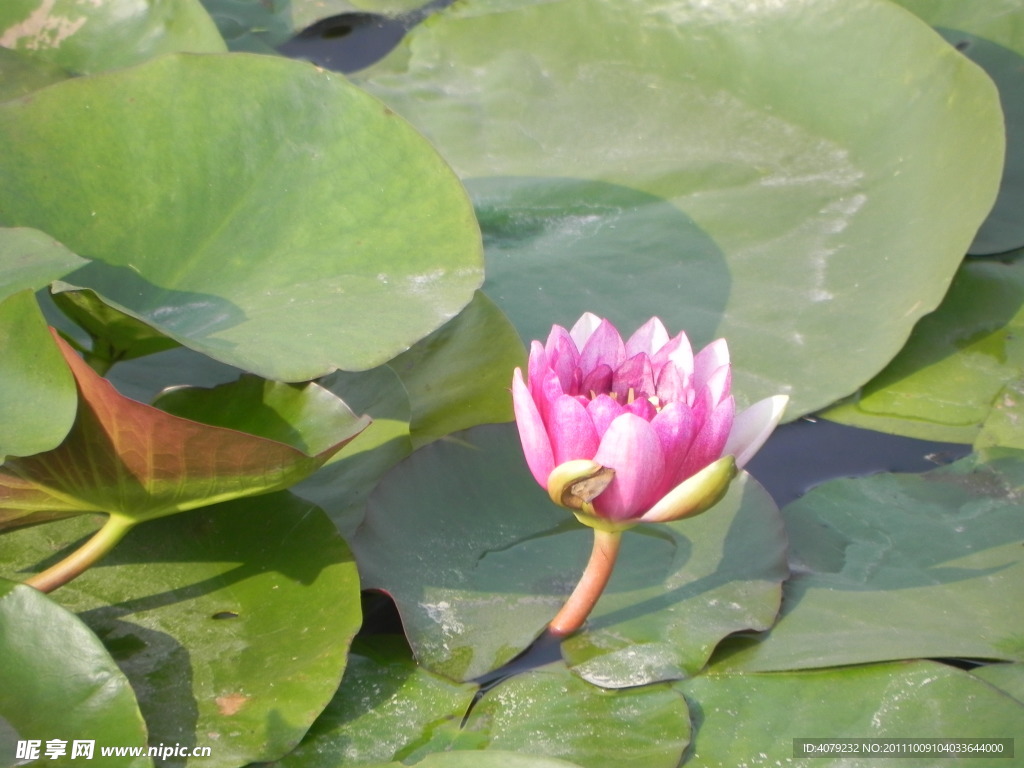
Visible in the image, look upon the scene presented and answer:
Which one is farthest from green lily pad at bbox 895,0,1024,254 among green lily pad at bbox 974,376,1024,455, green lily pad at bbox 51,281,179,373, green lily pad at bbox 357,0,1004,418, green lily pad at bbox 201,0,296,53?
green lily pad at bbox 51,281,179,373

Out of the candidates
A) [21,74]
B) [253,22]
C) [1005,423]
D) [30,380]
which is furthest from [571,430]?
[253,22]

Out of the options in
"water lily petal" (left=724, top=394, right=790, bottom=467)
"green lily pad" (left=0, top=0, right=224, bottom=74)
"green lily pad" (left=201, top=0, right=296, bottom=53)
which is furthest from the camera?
"green lily pad" (left=201, top=0, right=296, bottom=53)

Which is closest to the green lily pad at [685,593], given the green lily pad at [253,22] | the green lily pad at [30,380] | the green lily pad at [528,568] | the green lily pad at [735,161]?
the green lily pad at [528,568]

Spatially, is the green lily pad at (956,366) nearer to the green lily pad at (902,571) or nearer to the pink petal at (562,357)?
the green lily pad at (902,571)

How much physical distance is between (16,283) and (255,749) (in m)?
0.65

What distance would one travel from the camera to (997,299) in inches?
70.8

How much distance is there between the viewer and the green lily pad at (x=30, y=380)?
3.35 feet

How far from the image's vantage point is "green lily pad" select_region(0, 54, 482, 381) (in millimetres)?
1319

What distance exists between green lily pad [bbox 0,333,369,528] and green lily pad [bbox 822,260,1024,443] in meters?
0.96

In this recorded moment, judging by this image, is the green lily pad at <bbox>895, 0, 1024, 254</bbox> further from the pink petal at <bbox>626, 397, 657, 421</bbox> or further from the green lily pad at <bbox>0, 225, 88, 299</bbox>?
the green lily pad at <bbox>0, 225, 88, 299</bbox>

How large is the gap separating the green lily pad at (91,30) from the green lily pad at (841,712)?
5.41 ft

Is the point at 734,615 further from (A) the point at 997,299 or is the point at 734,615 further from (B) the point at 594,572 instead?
(A) the point at 997,299

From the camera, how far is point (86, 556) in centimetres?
120

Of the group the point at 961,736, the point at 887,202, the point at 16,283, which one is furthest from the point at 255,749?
the point at 887,202
